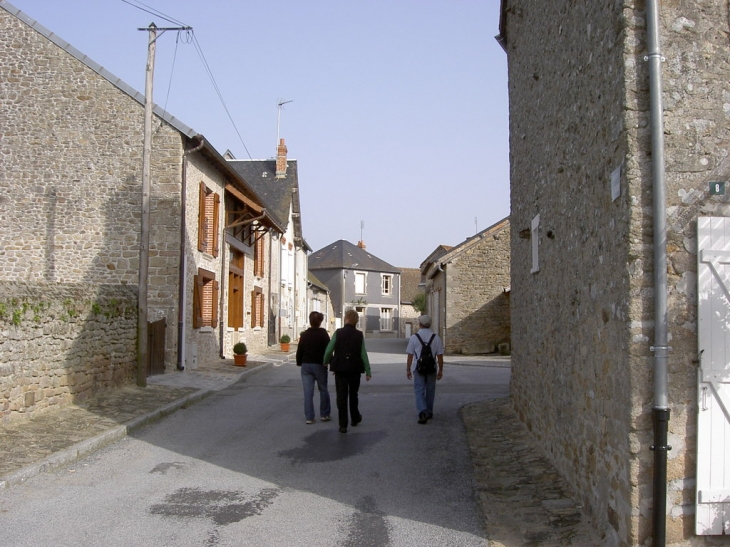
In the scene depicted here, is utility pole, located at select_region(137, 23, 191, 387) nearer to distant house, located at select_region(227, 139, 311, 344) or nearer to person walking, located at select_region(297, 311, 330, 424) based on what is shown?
person walking, located at select_region(297, 311, 330, 424)

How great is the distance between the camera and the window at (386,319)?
59594 mm

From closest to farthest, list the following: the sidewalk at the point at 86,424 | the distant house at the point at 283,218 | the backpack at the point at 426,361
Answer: the sidewalk at the point at 86,424, the backpack at the point at 426,361, the distant house at the point at 283,218

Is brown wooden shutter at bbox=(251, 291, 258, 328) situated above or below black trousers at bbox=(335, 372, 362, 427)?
above

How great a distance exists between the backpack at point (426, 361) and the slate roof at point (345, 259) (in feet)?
156

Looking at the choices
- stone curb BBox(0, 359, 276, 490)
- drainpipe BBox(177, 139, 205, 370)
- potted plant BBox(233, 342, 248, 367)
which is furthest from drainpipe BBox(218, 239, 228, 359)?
stone curb BBox(0, 359, 276, 490)

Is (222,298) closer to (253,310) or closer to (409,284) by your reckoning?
(253,310)

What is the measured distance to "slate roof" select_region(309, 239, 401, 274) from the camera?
57875 mm

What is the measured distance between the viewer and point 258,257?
26.4 metres

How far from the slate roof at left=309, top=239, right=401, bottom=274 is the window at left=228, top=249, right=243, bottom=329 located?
112 feet

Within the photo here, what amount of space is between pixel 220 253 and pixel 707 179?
1679cm

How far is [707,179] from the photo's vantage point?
178 inches

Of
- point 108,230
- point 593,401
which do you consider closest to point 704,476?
point 593,401

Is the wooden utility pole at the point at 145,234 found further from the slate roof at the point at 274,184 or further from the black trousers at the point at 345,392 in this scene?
the slate roof at the point at 274,184

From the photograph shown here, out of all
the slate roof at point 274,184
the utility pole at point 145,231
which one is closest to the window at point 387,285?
the slate roof at point 274,184
